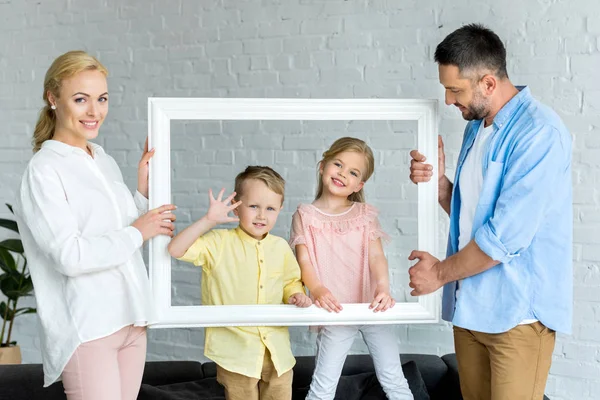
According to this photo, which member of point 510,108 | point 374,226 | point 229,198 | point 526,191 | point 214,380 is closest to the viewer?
point 526,191

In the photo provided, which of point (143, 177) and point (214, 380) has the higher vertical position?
point (143, 177)

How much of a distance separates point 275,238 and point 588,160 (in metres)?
1.54

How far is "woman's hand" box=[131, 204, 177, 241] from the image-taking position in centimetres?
198

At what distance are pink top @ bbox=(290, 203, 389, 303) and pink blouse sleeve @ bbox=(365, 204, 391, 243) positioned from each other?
0.02m

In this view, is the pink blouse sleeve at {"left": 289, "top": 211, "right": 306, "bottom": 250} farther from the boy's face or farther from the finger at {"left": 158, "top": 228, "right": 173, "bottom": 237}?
the finger at {"left": 158, "top": 228, "right": 173, "bottom": 237}

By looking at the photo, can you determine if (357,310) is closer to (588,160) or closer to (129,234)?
(129,234)

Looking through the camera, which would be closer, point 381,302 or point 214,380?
point 381,302

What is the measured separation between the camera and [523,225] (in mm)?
1913

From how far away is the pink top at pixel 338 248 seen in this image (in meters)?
2.19

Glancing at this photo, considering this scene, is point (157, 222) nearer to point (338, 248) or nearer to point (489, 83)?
point (338, 248)

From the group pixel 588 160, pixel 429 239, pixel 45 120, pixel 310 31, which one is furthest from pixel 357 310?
pixel 310 31

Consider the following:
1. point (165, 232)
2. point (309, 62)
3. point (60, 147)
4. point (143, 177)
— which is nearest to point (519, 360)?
point (165, 232)

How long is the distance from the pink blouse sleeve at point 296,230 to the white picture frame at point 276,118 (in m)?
0.20

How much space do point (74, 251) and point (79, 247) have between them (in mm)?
16
